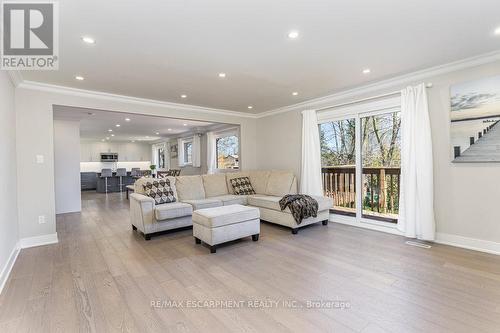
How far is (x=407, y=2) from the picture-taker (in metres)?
1.95

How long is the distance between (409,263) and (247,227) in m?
2.06

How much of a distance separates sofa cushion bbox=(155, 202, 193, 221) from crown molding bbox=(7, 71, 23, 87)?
252 cm

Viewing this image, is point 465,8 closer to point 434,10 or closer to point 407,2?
point 434,10

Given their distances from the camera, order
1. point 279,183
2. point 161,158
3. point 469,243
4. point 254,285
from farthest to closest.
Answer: point 161,158, point 279,183, point 469,243, point 254,285

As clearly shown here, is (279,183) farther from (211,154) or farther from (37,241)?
(37,241)

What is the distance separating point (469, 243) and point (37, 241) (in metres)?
6.13

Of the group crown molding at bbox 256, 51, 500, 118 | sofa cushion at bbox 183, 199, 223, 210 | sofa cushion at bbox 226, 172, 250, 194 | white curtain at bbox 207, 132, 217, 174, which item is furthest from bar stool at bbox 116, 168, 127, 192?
crown molding at bbox 256, 51, 500, 118

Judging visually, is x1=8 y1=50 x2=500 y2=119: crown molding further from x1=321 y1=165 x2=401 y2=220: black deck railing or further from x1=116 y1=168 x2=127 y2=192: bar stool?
x1=116 y1=168 x2=127 y2=192: bar stool

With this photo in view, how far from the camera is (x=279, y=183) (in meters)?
5.23

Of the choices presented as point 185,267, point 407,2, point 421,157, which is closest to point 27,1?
point 185,267

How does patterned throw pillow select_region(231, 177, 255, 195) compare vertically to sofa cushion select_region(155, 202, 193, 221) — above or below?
above

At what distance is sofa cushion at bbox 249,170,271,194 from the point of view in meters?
5.53

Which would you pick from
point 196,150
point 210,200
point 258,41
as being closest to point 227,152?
point 196,150

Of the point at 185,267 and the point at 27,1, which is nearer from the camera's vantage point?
the point at 27,1
